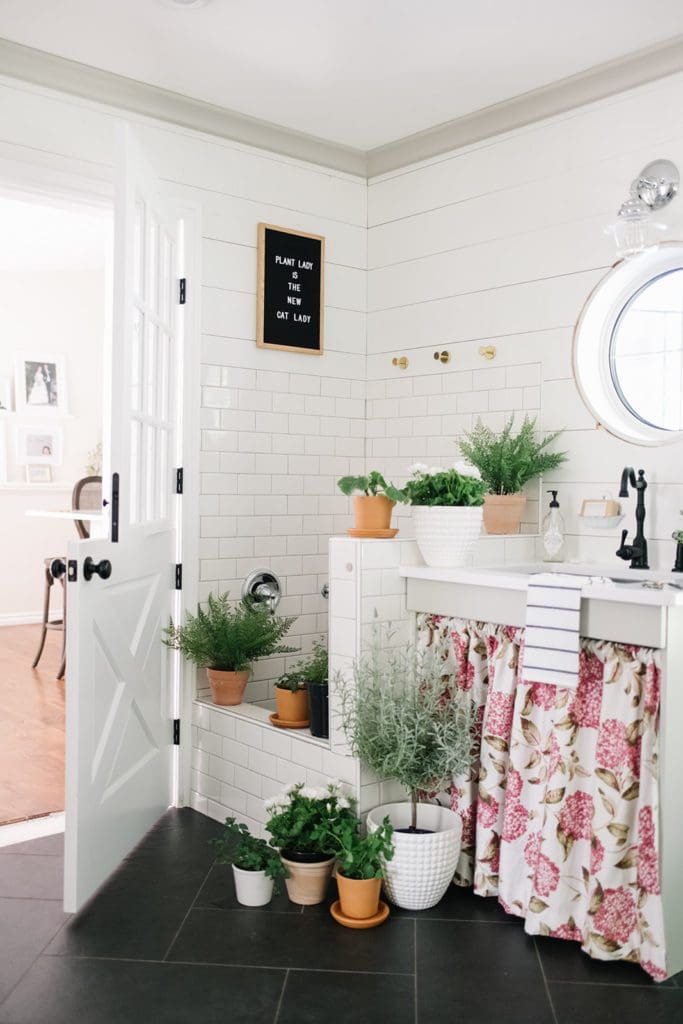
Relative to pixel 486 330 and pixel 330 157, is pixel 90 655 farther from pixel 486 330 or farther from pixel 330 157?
pixel 330 157

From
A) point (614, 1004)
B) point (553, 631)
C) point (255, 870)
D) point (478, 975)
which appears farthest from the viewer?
point (255, 870)

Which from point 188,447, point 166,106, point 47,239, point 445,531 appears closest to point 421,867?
point 445,531

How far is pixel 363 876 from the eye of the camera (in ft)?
8.75

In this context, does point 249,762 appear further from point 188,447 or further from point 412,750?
point 188,447

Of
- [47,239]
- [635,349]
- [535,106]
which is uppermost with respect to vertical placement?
[47,239]

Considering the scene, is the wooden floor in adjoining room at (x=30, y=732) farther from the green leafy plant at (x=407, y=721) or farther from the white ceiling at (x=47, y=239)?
the white ceiling at (x=47, y=239)

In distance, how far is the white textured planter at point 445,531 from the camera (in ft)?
9.65

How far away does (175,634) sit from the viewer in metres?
3.56

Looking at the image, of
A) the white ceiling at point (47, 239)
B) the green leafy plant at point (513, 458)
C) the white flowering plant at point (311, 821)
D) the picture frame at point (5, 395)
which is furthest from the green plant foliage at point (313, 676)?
the picture frame at point (5, 395)

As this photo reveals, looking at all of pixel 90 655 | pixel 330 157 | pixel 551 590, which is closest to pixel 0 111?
pixel 330 157

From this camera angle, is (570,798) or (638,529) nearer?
(570,798)

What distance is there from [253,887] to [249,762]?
0.62 metres

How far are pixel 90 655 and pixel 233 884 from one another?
853 mm

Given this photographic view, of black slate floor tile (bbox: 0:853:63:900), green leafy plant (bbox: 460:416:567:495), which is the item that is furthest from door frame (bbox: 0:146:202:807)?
green leafy plant (bbox: 460:416:567:495)
